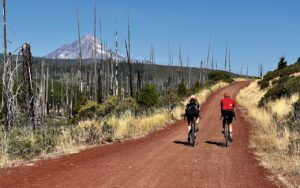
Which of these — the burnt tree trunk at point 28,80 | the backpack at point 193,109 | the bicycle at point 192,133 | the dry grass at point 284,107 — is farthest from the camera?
the dry grass at point 284,107

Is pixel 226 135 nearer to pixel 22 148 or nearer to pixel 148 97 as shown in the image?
pixel 22 148

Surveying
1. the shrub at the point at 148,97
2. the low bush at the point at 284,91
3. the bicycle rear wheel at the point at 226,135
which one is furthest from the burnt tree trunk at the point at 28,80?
the shrub at the point at 148,97

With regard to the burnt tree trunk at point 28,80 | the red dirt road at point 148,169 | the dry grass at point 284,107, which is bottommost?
the red dirt road at point 148,169

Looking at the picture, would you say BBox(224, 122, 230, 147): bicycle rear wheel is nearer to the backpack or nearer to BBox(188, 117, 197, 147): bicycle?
BBox(188, 117, 197, 147): bicycle

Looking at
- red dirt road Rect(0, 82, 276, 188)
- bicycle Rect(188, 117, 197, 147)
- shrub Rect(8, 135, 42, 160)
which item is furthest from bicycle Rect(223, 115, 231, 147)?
shrub Rect(8, 135, 42, 160)

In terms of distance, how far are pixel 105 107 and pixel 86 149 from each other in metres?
17.9

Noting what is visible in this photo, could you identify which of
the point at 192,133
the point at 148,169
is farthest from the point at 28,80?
the point at 148,169

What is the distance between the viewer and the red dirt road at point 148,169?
9922 mm

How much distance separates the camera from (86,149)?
49.9ft

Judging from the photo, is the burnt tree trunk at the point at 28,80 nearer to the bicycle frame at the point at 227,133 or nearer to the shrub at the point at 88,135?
the shrub at the point at 88,135

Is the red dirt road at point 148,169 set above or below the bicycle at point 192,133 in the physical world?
below

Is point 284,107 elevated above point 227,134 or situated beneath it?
elevated above

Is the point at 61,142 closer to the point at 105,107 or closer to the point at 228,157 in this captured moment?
the point at 228,157

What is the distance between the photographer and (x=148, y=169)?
1156 centimetres
